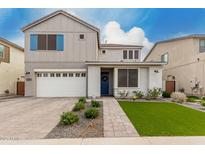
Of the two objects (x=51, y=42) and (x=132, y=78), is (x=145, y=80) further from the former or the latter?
(x=51, y=42)

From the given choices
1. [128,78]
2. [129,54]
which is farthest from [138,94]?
[129,54]

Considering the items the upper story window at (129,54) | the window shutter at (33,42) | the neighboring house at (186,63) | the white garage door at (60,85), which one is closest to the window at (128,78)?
the white garage door at (60,85)

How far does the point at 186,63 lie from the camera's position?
16875 mm

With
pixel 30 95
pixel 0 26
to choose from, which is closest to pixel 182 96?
pixel 30 95

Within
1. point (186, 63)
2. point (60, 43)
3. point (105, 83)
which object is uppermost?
point (60, 43)

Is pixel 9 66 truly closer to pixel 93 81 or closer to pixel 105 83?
pixel 93 81

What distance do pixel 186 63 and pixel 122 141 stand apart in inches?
624

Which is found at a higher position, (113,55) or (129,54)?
(129,54)

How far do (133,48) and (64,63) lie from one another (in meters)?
8.86

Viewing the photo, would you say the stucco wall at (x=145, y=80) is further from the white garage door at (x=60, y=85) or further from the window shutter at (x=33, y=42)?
the window shutter at (x=33, y=42)

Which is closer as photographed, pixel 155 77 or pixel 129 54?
pixel 155 77

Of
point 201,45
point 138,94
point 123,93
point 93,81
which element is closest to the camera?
point 138,94

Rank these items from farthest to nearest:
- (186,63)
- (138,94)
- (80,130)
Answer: (186,63)
(138,94)
(80,130)

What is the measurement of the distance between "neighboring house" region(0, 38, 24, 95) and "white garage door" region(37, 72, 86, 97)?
15.0ft
